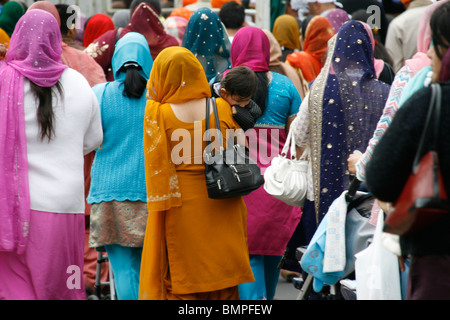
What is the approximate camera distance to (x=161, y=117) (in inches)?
156

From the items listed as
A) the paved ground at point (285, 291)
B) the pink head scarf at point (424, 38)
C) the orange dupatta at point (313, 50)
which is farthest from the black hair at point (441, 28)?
the orange dupatta at point (313, 50)

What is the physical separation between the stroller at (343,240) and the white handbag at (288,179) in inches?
28.8

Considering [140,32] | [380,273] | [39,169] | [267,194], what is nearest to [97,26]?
[140,32]

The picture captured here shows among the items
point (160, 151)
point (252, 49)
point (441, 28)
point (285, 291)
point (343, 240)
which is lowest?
point (285, 291)

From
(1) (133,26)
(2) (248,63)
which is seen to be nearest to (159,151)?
(2) (248,63)

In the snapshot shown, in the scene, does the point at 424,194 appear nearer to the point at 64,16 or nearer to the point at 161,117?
the point at 161,117

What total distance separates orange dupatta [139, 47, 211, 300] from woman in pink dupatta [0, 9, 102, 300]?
0.41 m

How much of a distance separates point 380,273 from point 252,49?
2520 millimetres

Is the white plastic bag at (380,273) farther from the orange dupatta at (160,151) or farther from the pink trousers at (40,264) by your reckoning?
the pink trousers at (40,264)

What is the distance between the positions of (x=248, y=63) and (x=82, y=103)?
57.6 inches

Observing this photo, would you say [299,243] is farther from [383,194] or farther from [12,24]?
[12,24]

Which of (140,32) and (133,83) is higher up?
(140,32)

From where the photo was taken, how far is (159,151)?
3936 millimetres

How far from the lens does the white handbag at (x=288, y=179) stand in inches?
168
